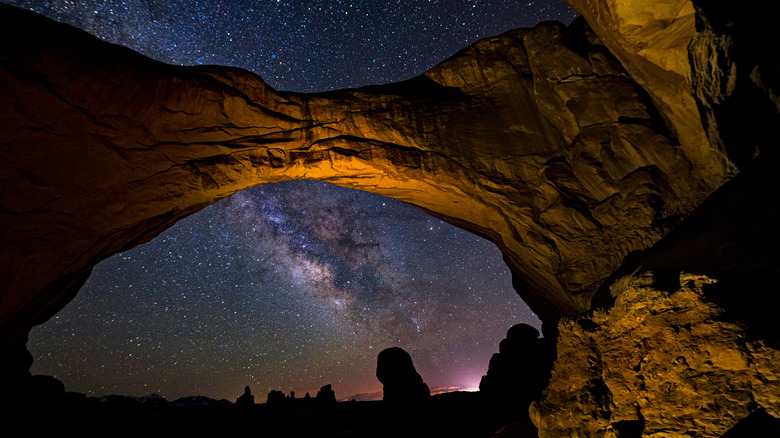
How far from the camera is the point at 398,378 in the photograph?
1755cm

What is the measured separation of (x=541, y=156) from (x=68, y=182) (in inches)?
422

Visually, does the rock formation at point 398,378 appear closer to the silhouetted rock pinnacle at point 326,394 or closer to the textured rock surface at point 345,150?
the silhouetted rock pinnacle at point 326,394

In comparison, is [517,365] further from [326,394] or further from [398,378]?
[326,394]

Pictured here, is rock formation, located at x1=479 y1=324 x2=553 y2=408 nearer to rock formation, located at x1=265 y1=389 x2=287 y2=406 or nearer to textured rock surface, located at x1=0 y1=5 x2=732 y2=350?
textured rock surface, located at x1=0 y1=5 x2=732 y2=350

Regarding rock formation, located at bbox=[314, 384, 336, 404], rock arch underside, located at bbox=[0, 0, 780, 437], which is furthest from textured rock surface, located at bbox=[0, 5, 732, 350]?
rock formation, located at bbox=[314, 384, 336, 404]

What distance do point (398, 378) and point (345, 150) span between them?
1340 centimetres

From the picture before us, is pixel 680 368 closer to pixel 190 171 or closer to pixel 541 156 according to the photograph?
pixel 541 156

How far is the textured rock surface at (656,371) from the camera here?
1.97 metres

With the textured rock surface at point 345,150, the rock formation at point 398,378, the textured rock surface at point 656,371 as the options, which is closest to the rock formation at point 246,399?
the rock formation at point 398,378

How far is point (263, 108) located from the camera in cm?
829

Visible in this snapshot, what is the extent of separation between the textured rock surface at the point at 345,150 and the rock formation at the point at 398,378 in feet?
32.7

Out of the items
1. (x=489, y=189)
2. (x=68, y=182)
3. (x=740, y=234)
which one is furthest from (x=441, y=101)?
(x=68, y=182)

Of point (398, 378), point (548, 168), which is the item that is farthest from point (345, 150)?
point (398, 378)

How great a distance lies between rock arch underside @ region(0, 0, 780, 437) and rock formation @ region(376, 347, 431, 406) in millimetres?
8469
